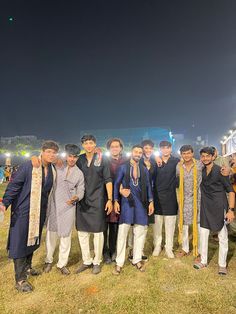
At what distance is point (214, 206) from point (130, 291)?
1.92 m

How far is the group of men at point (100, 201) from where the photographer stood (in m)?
3.89

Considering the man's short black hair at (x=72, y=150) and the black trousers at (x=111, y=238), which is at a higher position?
the man's short black hair at (x=72, y=150)

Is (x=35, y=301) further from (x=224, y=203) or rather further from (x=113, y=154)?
(x=224, y=203)

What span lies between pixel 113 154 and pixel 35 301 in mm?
2558

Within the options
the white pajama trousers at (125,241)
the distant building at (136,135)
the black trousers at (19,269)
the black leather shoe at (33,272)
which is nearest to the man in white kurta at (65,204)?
the black leather shoe at (33,272)

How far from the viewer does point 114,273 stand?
4203 mm

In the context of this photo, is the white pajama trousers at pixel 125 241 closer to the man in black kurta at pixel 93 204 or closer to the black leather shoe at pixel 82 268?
the man in black kurta at pixel 93 204

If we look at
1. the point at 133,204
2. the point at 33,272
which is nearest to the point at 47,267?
the point at 33,272

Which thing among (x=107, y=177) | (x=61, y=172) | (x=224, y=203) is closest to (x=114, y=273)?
(x=107, y=177)

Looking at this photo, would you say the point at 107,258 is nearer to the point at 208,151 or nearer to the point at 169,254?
the point at 169,254

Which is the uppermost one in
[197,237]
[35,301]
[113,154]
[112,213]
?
[113,154]

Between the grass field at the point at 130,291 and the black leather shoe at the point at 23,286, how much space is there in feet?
0.22

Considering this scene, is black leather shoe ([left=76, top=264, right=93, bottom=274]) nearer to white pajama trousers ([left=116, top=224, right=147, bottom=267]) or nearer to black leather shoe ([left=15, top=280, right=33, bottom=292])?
white pajama trousers ([left=116, top=224, right=147, bottom=267])

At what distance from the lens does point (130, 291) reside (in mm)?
3666
